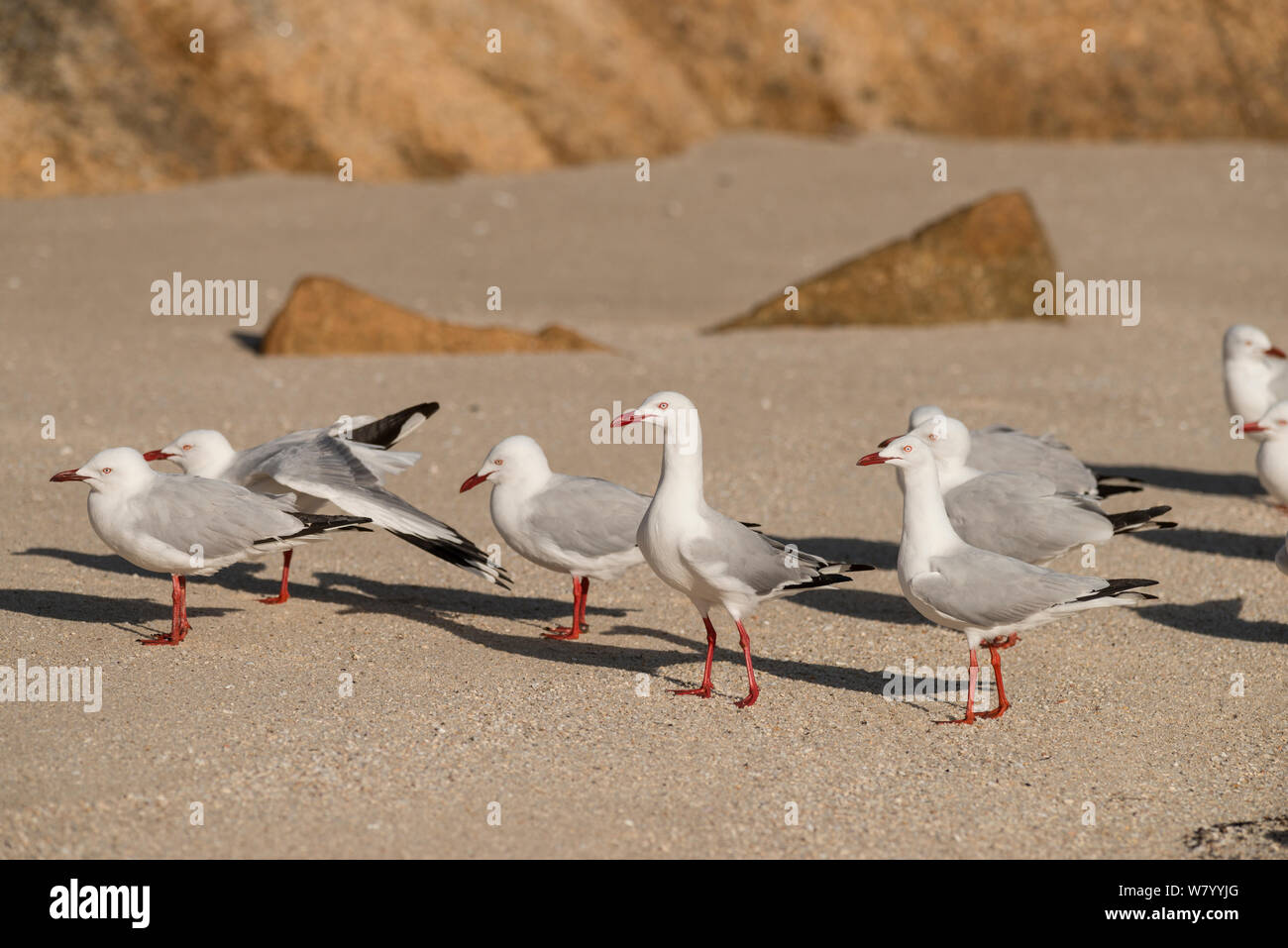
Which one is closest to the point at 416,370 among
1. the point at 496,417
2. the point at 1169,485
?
the point at 496,417

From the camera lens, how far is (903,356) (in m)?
11.8

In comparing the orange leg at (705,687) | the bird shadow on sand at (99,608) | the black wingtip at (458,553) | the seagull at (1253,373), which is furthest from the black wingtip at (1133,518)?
the bird shadow on sand at (99,608)

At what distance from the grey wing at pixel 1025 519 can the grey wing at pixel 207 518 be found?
316cm

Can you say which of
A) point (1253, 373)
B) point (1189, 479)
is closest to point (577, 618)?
point (1189, 479)

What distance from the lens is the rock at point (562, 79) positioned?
14797 mm

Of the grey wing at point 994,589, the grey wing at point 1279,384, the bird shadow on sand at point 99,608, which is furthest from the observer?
the grey wing at point 1279,384

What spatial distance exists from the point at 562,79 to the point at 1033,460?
10.2 metres

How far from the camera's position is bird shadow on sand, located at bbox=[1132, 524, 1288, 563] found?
27.3 feet

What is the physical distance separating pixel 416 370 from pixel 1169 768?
6.68m

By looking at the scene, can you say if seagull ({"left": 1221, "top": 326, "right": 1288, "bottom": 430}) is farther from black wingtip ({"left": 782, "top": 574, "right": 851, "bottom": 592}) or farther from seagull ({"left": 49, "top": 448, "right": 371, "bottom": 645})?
seagull ({"left": 49, "top": 448, "right": 371, "bottom": 645})

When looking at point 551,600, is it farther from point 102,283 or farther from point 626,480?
point 102,283

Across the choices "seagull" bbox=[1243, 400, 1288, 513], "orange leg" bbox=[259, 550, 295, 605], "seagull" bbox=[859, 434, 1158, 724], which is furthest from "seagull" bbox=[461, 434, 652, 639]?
"seagull" bbox=[1243, 400, 1288, 513]

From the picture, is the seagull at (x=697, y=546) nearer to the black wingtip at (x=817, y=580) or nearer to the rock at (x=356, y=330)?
the black wingtip at (x=817, y=580)

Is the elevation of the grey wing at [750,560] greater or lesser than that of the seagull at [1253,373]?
lesser
